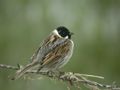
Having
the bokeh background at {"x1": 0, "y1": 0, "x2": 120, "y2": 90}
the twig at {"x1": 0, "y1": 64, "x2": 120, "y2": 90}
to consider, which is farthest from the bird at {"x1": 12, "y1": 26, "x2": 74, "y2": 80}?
the bokeh background at {"x1": 0, "y1": 0, "x2": 120, "y2": 90}

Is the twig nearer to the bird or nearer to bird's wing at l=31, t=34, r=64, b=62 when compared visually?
the bird

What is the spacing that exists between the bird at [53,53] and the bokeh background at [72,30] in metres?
3.92

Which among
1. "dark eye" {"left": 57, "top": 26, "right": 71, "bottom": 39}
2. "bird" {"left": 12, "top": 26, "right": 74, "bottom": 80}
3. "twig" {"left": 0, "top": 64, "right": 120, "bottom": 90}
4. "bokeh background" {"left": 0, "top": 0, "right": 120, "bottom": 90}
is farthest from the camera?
"bokeh background" {"left": 0, "top": 0, "right": 120, "bottom": 90}

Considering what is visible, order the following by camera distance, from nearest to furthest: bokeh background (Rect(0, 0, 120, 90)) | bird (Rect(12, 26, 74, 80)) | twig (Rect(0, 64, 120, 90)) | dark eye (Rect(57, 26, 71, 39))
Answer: twig (Rect(0, 64, 120, 90))
bird (Rect(12, 26, 74, 80))
dark eye (Rect(57, 26, 71, 39))
bokeh background (Rect(0, 0, 120, 90))

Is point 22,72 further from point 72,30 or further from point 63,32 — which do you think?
point 72,30

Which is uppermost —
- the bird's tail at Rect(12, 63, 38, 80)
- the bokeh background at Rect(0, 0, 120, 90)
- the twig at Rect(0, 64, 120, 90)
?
the bird's tail at Rect(12, 63, 38, 80)

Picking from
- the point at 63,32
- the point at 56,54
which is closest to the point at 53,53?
the point at 56,54

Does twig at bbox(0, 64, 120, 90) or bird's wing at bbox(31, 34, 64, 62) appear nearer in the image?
twig at bbox(0, 64, 120, 90)

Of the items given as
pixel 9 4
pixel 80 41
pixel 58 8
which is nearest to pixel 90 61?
pixel 80 41

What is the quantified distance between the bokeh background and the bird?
12.9ft

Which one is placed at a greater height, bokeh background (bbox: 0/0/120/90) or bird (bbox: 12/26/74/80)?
bird (bbox: 12/26/74/80)

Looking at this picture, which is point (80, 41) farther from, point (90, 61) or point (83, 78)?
point (83, 78)

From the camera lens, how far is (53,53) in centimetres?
704

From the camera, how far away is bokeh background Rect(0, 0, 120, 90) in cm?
1180
